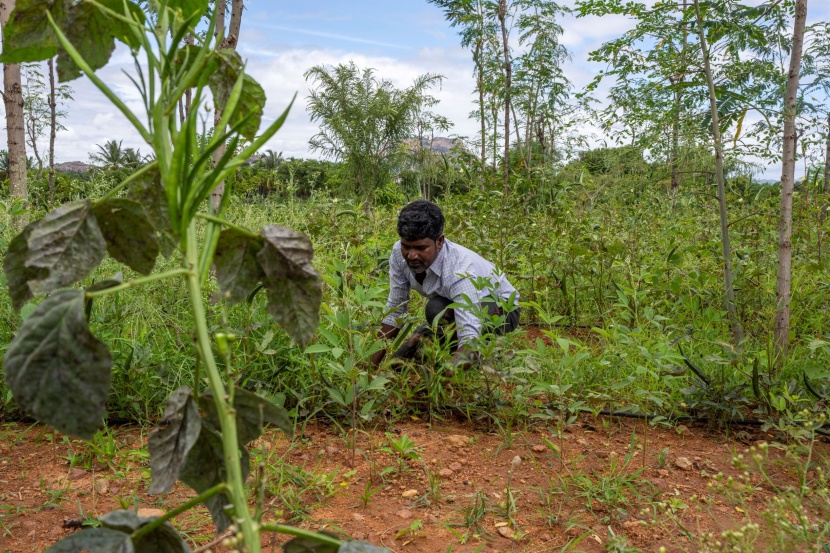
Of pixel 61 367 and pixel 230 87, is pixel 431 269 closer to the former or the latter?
pixel 230 87

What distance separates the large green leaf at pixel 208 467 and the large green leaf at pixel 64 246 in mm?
239

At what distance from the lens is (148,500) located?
78.4 inches

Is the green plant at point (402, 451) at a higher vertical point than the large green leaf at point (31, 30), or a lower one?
lower

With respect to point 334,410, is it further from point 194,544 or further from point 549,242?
point 549,242

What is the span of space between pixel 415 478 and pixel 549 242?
8.59 feet

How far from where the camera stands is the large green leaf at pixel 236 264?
31.9 inches

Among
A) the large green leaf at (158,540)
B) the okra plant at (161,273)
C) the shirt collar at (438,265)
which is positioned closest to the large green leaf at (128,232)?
the okra plant at (161,273)

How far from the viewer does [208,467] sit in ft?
2.72

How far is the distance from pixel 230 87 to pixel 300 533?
0.62 metres

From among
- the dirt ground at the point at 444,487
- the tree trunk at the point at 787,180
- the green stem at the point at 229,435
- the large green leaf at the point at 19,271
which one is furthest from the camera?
the tree trunk at the point at 787,180

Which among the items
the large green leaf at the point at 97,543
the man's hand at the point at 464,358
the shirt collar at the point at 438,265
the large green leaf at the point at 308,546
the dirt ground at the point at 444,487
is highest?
the shirt collar at the point at 438,265

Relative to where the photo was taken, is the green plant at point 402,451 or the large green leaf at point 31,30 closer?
the large green leaf at point 31,30

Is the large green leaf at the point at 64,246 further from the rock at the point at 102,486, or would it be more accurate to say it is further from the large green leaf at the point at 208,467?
the rock at the point at 102,486

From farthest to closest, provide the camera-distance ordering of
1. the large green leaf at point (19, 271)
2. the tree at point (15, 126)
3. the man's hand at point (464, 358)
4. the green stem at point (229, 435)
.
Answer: the tree at point (15, 126), the man's hand at point (464, 358), the large green leaf at point (19, 271), the green stem at point (229, 435)
